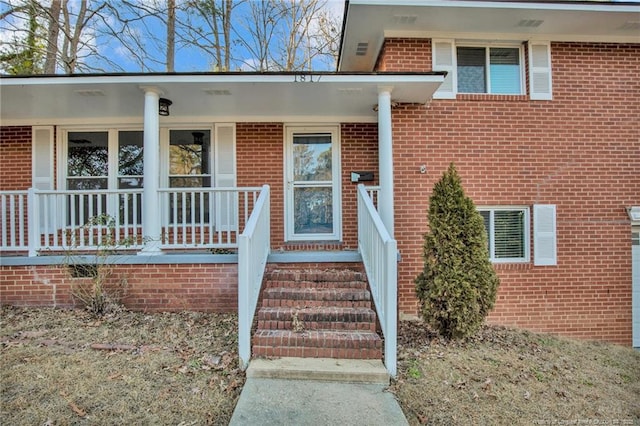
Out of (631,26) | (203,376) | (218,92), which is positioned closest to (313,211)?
(218,92)

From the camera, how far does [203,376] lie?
3.51m

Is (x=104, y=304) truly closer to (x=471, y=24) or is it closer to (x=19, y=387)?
(x=19, y=387)

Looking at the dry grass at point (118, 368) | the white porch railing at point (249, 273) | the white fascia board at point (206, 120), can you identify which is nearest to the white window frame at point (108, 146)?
the white fascia board at point (206, 120)

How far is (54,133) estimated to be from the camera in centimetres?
679

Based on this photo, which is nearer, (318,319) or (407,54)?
(318,319)

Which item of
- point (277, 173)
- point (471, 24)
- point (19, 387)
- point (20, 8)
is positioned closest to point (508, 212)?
point (471, 24)

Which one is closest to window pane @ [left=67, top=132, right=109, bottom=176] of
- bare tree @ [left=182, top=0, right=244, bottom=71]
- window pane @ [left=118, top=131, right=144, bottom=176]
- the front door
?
window pane @ [left=118, top=131, right=144, bottom=176]

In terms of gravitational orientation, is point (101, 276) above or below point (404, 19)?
below

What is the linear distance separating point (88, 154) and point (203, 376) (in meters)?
5.47

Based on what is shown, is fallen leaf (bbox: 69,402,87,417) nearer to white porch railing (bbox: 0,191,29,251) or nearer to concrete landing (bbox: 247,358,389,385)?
concrete landing (bbox: 247,358,389,385)

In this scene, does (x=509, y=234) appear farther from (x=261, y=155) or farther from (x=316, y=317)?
(x=261, y=155)

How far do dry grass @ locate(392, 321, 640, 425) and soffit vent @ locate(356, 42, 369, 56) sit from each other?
510 centimetres

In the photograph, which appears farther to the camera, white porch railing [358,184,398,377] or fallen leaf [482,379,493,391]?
white porch railing [358,184,398,377]

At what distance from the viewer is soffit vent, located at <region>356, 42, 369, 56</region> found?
6758 mm
